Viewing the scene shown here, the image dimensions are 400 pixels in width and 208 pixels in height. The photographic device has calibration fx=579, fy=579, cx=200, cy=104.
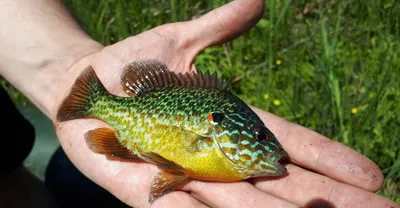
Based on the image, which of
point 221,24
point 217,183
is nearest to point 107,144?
point 217,183

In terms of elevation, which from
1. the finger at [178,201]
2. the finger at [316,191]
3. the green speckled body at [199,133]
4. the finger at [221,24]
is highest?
the finger at [221,24]

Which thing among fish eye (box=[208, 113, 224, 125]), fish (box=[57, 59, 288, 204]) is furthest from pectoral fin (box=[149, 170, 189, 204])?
fish eye (box=[208, 113, 224, 125])

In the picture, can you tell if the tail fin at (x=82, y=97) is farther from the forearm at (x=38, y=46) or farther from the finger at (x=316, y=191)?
the finger at (x=316, y=191)

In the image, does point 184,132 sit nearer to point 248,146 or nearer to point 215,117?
point 215,117

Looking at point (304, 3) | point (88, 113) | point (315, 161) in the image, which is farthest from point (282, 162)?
point (304, 3)

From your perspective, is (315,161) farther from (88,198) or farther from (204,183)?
(88,198)

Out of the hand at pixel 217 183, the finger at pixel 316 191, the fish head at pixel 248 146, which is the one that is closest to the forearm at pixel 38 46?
the hand at pixel 217 183

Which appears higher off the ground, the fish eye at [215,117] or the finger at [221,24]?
the finger at [221,24]

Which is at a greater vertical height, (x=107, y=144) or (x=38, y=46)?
(x=38, y=46)
